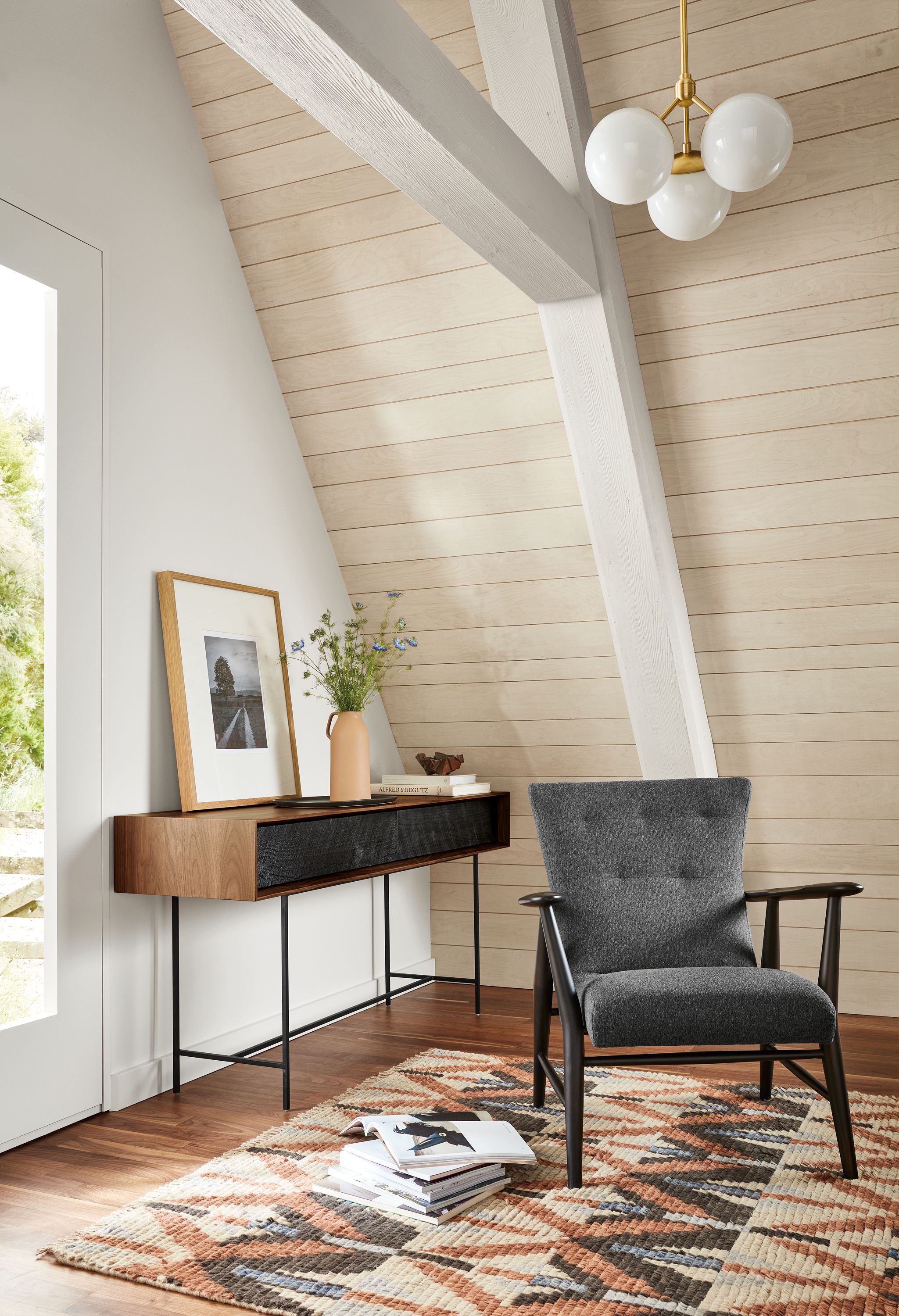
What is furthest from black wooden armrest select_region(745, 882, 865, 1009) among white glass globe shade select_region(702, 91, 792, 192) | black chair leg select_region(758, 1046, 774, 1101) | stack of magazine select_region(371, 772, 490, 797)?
white glass globe shade select_region(702, 91, 792, 192)

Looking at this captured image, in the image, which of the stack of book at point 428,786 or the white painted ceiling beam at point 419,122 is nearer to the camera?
the white painted ceiling beam at point 419,122

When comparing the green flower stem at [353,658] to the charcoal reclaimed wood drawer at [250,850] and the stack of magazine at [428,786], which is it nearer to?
the stack of magazine at [428,786]

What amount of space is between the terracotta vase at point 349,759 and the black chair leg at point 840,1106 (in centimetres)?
139

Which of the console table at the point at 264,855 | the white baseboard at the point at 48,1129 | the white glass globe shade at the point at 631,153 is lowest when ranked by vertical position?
the white baseboard at the point at 48,1129

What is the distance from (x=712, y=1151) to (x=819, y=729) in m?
1.42

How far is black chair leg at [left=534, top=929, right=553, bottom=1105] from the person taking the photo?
258 centimetres

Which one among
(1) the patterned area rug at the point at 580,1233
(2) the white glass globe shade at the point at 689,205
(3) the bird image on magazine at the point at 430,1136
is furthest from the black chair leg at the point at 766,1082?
(2) the white glass globe shade at the point at 689,205

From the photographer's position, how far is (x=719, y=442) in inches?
117

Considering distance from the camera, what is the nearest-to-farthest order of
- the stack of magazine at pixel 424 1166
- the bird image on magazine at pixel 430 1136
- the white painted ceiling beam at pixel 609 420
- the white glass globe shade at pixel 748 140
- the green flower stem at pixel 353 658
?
the white glass globe shade at pixel 748 140 < the stack of magazine at pixel 424 1166 < the bird image on magazine at pixel 430 1136 < the white painted ceiling beam at pixel 609 420 < the green flower stem at pixel 353 658

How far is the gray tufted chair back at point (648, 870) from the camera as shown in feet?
8.34

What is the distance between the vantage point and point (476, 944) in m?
3.63

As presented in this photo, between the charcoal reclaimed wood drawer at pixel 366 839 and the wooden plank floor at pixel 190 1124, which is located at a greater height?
the charcoal reclaimed wood drawer at pixel 366 839

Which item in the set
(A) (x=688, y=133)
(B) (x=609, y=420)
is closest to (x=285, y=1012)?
(B) (x=609, y=420)

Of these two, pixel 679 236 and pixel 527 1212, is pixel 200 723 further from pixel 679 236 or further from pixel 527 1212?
pixel 679 236
